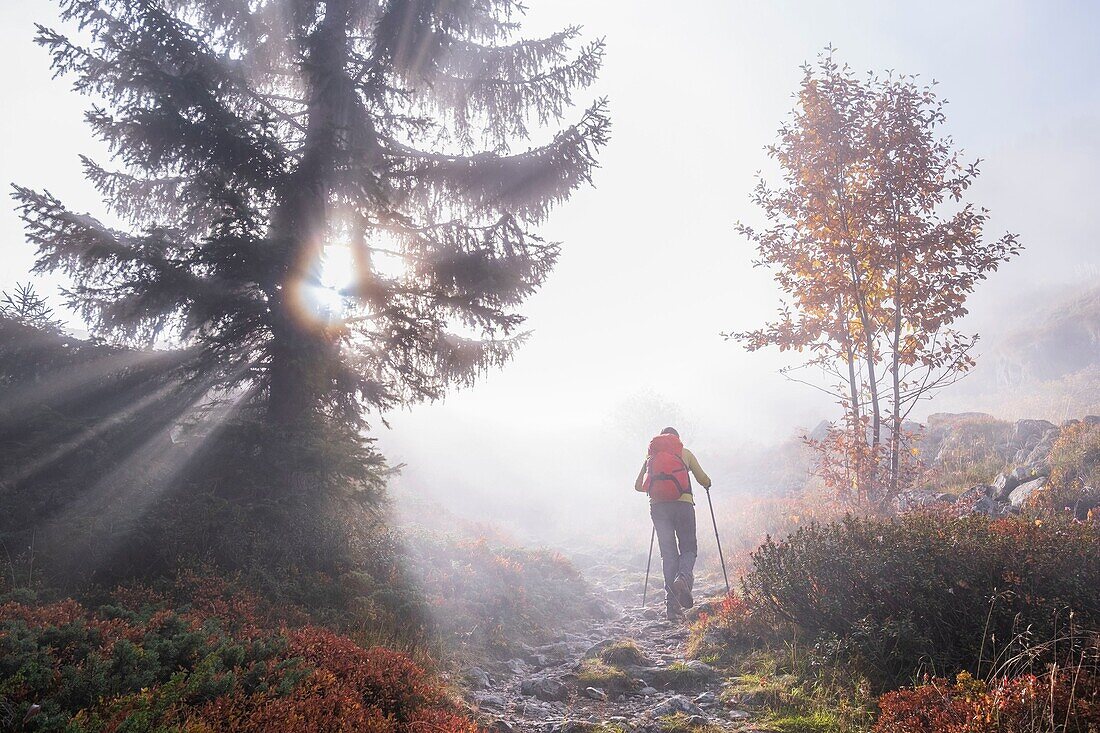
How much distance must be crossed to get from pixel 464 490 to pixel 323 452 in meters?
24.4

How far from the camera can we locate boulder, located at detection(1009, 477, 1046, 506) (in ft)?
26.5

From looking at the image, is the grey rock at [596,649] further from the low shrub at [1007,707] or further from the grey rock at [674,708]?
the low shrub at [1007,707]

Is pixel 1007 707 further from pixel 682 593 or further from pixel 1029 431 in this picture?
pixel 1029 431

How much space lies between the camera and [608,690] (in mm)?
5371

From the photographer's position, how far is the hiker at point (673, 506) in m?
9.00

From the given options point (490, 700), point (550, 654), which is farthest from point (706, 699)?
point (550, 654)

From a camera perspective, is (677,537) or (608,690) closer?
(608,690)

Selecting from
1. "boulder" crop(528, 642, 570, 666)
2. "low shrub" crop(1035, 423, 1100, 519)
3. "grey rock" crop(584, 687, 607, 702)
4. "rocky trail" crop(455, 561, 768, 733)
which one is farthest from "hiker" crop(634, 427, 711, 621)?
"low shrub" crop(1035, 423, 1100, 519)

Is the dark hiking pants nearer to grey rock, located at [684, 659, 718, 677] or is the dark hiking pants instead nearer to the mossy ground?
grey rock, located at [684, 659, 718, 677]

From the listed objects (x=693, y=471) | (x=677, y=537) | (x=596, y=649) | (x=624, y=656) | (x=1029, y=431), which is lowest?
(x=596, y=649)

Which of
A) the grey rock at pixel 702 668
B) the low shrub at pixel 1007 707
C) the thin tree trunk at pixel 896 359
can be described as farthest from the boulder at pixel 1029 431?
the low shrub at pixel 1007 707

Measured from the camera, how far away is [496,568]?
1014cm

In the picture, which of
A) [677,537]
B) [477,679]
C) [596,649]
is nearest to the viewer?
[477,679]

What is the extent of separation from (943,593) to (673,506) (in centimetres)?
507
